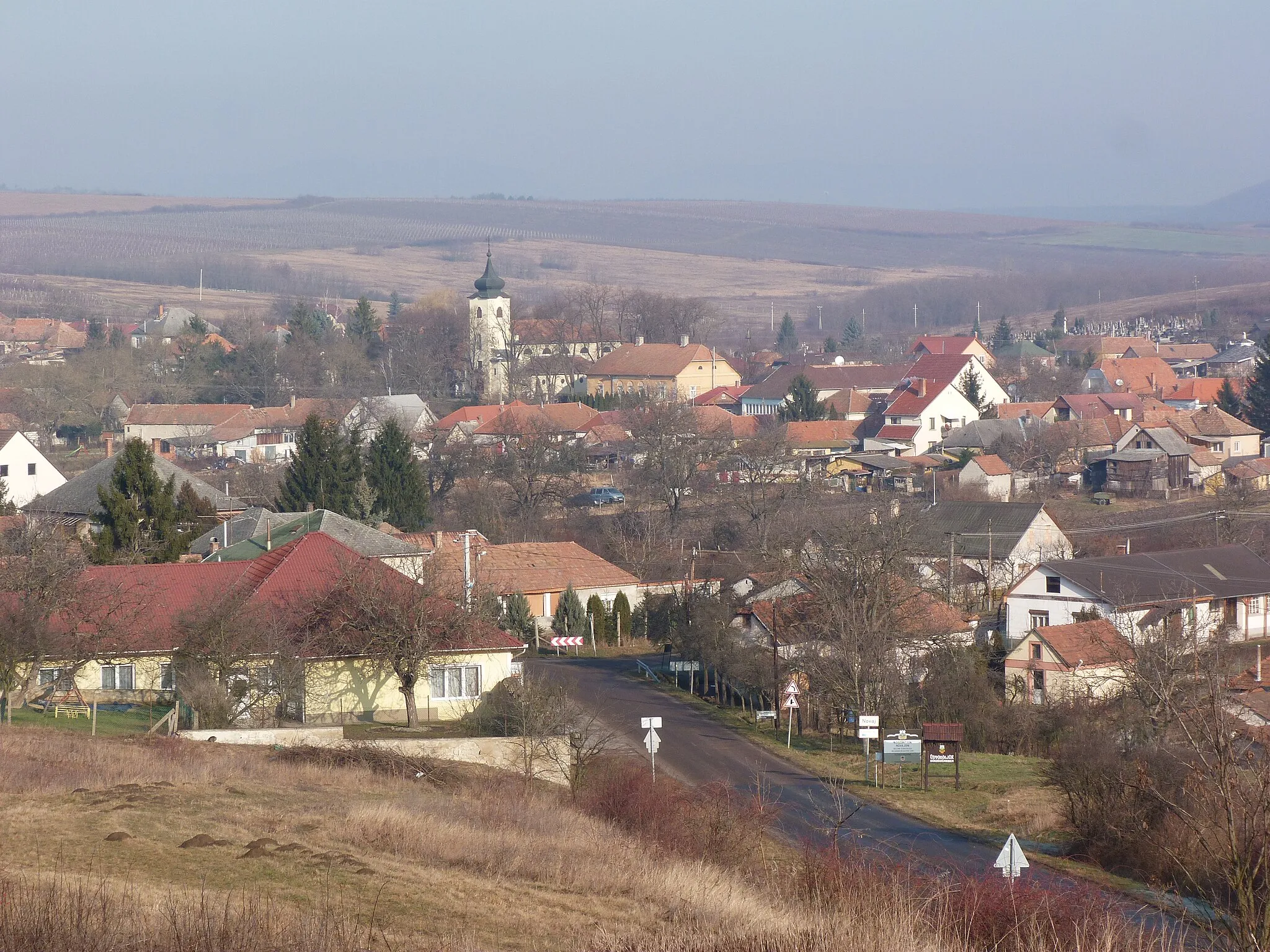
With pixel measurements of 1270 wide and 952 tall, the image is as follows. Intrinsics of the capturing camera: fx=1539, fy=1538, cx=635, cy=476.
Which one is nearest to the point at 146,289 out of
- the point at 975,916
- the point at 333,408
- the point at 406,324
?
the point at 406,324

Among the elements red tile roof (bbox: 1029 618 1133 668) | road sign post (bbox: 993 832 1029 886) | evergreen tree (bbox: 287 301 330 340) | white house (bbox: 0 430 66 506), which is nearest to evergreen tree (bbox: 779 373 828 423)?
evergreen tree (bbox: 287 301 330 340)

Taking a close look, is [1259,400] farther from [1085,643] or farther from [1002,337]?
[1002,337]

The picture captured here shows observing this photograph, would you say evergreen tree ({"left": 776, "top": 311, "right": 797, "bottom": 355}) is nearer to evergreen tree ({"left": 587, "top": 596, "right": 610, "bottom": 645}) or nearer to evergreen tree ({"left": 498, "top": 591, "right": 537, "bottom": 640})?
evergreen tree ({"left": 587, "top": 596, "right": 610, "bottom": 645})

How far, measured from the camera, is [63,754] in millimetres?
→ 18109

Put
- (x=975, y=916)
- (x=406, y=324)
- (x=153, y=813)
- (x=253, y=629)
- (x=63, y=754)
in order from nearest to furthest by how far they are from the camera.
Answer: (x=975, y=916) < (x=153, y=813) < (x=63, y=754) < (x=253, y=629) < (x=406, y=324)

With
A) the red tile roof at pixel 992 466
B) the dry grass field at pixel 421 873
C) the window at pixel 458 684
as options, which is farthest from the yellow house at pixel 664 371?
the dry grass field at pixel 421 873

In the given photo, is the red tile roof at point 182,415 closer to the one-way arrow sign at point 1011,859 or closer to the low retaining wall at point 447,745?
the low retaining wall at point 447,745

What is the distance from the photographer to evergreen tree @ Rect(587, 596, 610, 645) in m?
37.3

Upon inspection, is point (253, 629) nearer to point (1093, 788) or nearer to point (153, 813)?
point (153, 813)

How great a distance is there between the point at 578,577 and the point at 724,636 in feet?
30.9

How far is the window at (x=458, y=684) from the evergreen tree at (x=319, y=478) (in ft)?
58.1

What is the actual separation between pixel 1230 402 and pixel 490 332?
4832 centimetres

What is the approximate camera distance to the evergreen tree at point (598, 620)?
3728 cm

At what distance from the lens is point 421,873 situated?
12648 millimetres
